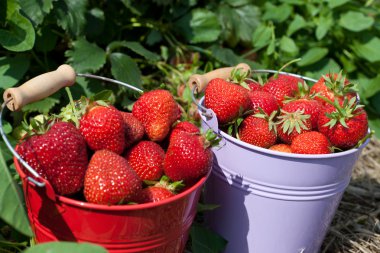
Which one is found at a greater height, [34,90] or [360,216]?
[34,90]

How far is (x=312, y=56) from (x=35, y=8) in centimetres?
110

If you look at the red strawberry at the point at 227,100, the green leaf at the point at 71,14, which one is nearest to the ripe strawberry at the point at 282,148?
the red strawberry at the point at 227,100

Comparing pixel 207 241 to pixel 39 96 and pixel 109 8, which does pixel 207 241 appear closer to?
pixel 39 96

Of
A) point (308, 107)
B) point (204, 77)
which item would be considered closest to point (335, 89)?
point (308, 107)

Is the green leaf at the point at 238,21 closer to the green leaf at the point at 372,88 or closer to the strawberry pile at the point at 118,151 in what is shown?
the green leaf at the point at 372,88

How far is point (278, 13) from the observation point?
84.2 inches

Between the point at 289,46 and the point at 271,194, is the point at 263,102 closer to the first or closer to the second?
the point at 271,194

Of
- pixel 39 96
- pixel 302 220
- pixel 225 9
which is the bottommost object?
pixel 302 220

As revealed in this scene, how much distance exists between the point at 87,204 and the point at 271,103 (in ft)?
1.82

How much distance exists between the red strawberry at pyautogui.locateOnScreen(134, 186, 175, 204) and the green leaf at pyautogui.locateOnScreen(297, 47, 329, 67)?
3.99 ft

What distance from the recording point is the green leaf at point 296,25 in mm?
2098

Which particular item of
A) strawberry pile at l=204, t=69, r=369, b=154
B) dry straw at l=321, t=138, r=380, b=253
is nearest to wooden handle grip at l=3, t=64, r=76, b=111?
strawberry pile at l=204, t=69, r=369, b=154

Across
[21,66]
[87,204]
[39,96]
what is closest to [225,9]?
[21,66]

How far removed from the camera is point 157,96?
1.12m
